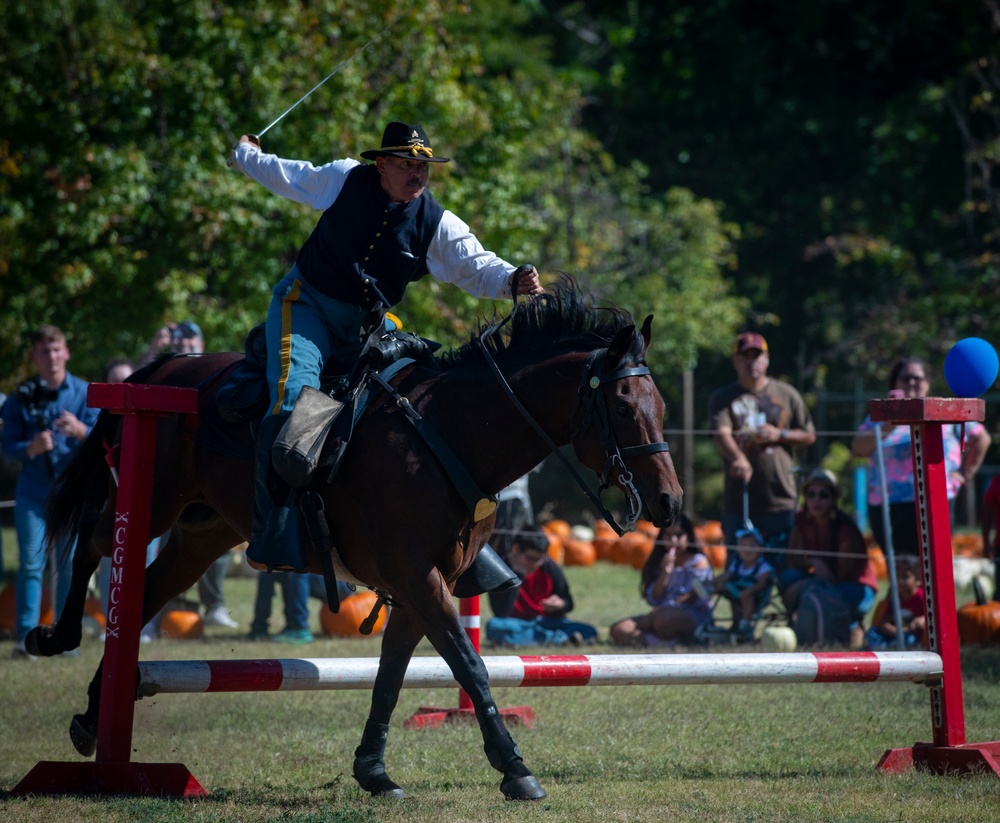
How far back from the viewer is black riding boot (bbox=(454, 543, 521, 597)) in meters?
5.65

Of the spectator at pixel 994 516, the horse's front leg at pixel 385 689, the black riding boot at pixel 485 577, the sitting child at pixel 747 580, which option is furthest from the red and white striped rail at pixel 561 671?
the spectator at pixel 994 516

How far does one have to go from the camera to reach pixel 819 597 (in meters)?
9.78

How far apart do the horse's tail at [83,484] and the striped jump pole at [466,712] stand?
206cm

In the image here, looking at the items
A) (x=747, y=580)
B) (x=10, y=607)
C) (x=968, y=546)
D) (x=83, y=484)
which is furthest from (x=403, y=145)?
(x=968, y=546)

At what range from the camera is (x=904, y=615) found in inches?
390

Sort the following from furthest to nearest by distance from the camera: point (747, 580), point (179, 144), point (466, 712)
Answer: point (179, 144) < point (747, 580) < point (466, 712)

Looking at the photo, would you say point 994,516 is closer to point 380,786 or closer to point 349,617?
point 349,617

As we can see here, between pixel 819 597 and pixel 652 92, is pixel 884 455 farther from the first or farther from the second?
pixel 652 92

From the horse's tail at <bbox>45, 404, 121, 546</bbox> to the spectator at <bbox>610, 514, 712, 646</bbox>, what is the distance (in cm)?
503

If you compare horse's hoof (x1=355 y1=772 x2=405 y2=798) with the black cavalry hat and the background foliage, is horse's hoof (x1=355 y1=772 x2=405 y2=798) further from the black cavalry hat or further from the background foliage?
the black cavalry hat

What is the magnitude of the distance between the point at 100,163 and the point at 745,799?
1202 cm

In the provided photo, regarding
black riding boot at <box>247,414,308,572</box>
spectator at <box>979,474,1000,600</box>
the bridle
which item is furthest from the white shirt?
spectator at <box>979,474,1000,600</box>

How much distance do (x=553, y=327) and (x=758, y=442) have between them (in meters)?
5.17

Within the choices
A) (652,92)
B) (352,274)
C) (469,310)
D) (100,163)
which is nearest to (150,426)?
(352,274)
